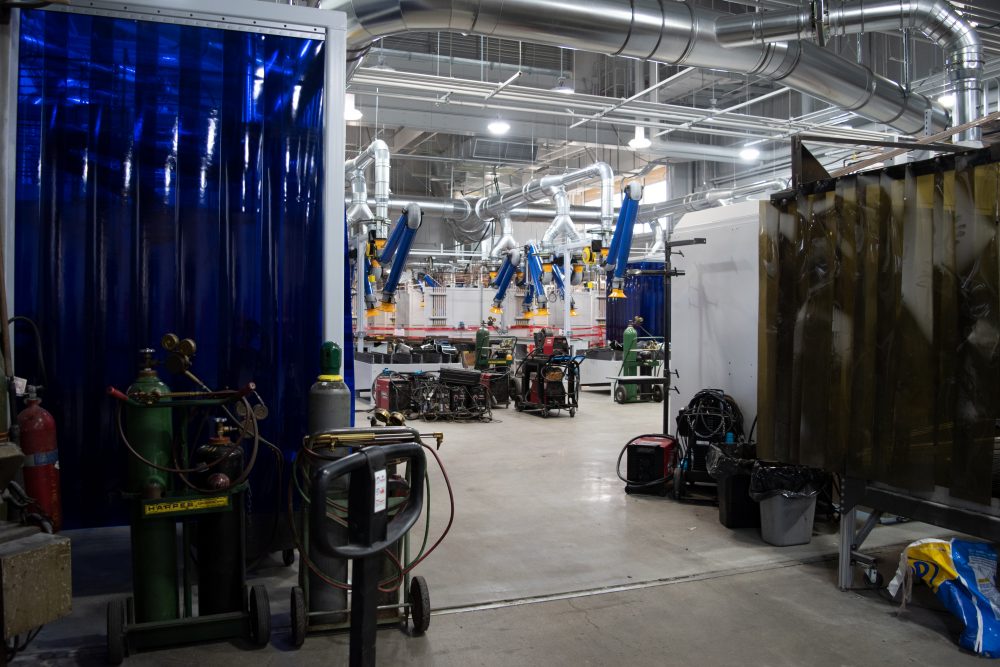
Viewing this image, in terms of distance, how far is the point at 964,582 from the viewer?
3.19 metres

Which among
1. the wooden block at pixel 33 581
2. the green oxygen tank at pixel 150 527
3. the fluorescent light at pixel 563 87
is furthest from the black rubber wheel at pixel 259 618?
the fluorescent light at pixel 563 87

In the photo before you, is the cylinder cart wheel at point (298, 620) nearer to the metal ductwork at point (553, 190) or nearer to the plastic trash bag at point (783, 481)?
the plastic trash bag at point (783, 481)

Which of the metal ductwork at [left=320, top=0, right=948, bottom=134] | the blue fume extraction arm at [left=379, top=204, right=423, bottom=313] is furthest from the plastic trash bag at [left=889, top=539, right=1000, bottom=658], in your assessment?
the blue fume extraction arm at [left=379, top=204, right=423, bottom=313]

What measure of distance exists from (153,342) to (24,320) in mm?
562

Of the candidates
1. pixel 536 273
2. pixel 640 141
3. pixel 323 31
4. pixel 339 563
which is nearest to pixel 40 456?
pixel 339 563

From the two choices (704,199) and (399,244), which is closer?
(399,244)

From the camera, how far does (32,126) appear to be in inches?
135

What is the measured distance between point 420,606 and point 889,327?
257 cm

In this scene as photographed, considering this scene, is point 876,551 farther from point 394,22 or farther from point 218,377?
point 394,22

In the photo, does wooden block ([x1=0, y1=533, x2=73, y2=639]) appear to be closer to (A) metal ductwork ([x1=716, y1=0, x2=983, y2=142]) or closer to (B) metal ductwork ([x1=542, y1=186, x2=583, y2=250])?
(A) metal ductwork ([x1=716, y1=0, x2=983, y2=142])

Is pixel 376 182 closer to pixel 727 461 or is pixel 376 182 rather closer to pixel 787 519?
pixel 727 461

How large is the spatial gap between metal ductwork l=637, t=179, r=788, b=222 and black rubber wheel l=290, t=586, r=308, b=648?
9798 millimetres

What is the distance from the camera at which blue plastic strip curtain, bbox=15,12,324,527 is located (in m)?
3.46

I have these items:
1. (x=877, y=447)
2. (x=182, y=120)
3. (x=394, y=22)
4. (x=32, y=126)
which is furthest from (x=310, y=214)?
(x=877, y=447)
